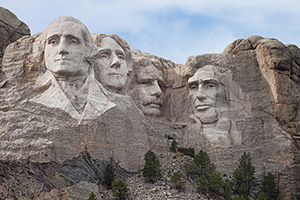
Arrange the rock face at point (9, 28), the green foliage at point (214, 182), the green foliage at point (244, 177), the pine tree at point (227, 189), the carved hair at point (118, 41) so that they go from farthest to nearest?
the rock face at point (9, 28) < the carved hair at point (118, 41) < the green foliage at point (244, 177) < the pine tree at point (227, 189) < the green foliage at point (214, 182)

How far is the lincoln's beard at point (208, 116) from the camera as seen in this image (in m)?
36.8

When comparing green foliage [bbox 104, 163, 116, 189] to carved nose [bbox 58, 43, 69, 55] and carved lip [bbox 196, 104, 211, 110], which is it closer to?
carved nose [bbox 58, 43, 69, 55]

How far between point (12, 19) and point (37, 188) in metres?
12.0

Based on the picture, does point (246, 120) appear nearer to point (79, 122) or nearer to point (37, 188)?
point (79, 122)

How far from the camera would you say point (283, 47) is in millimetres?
37875

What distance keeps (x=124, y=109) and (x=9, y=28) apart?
854 centimetres

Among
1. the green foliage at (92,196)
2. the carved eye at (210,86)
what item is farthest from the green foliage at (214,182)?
the green foliage at (92,196)

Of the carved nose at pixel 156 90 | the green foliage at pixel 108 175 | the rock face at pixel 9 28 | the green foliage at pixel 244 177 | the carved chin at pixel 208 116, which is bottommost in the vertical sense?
the green foliage at pixel 108 175

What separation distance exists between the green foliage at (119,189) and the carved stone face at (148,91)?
617 centimetres

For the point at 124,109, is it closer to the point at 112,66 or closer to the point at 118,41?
the point at 112,66

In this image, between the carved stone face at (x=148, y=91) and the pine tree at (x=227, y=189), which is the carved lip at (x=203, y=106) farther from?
the pine tree at (x=227, y=189)

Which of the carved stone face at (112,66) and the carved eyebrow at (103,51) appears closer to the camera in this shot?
the carved stone face at (112,66)

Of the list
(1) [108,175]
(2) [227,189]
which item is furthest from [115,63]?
(2) [227,189]

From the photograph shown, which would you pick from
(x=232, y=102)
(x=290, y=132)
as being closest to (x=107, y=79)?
(x=232, y=102)
